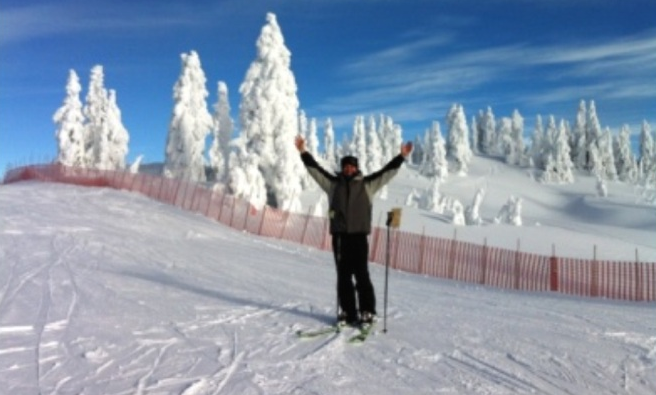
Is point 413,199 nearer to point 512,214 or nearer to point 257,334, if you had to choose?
point 512,214

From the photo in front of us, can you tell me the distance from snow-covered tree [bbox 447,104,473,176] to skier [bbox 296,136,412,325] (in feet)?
341

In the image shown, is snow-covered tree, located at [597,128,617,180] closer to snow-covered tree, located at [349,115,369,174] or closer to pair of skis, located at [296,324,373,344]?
snow-covered tree, located at [349,115,369,174]

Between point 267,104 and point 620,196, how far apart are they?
69427mm

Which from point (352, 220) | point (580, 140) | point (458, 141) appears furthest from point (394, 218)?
point (580, 140)

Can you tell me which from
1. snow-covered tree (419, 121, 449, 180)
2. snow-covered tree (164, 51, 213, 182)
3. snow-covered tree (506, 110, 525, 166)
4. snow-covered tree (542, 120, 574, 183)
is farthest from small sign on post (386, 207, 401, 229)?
snow-covered tree (506, 110, 525, 166)

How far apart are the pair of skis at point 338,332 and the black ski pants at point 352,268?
225mm

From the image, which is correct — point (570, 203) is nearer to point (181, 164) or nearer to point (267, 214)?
point (181, 164)

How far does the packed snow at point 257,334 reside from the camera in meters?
6.02

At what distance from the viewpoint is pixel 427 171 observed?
105500 mm

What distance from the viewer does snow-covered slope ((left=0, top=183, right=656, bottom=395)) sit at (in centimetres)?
600

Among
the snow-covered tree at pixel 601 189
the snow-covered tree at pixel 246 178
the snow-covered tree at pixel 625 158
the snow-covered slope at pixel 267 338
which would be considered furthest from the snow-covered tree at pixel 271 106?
the snow-covered tree at pixel 625 158

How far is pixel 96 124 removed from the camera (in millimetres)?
64812

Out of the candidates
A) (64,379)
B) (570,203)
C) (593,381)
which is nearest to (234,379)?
(64,379)

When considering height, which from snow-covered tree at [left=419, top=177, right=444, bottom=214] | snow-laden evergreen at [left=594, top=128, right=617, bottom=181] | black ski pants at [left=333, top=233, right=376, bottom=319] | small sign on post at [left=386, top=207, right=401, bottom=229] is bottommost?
black ski pants at [left=333, top=233, right=376, bottom=319]
